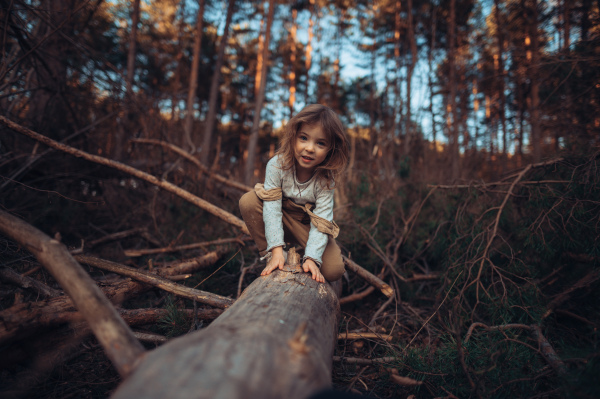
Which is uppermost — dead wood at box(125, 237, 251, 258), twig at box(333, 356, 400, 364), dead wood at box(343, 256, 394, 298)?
dead wood at box(125, 237, 251, 258)

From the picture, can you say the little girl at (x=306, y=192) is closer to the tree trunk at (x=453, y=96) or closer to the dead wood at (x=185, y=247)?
the dead wood at (x=185, y=247)

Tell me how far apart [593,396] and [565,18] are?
18.1 feet

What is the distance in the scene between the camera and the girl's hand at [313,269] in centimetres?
209

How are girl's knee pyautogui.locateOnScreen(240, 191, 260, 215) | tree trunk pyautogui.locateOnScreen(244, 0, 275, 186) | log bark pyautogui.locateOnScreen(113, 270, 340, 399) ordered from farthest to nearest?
1. tree trunk pyautogui.locateOnScreen(244, 0, 275, 186)
2. girl's knee pyautogui.locateOnScreen(240, 191, 260, 215)
3. log bark pyautogui.locateOnScreen(113, 270, 340, 399)

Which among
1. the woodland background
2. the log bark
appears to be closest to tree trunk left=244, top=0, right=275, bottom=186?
the woodland background

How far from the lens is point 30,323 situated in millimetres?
1498

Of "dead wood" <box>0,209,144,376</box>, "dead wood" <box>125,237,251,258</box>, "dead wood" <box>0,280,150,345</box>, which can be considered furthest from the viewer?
"dead wood" <box>125,237,251,258</box>

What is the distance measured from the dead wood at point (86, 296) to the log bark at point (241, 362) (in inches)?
5.8

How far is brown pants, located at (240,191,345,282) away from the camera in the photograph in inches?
93.4

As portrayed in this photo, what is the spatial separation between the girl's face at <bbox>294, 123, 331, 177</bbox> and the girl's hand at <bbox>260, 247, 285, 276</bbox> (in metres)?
0.69

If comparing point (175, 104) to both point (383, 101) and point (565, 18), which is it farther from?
point (383, 101)

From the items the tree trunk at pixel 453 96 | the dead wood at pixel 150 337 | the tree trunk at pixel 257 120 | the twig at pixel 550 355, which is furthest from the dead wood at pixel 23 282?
the tree trunk at pixel 453 96

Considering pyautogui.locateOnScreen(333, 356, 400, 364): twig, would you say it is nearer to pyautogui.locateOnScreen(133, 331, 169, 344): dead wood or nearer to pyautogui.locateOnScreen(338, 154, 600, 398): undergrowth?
pyautogui.locateOnScreen(338, 154, 600, 398): undergrowth

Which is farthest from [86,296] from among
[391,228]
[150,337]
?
[391,228]
